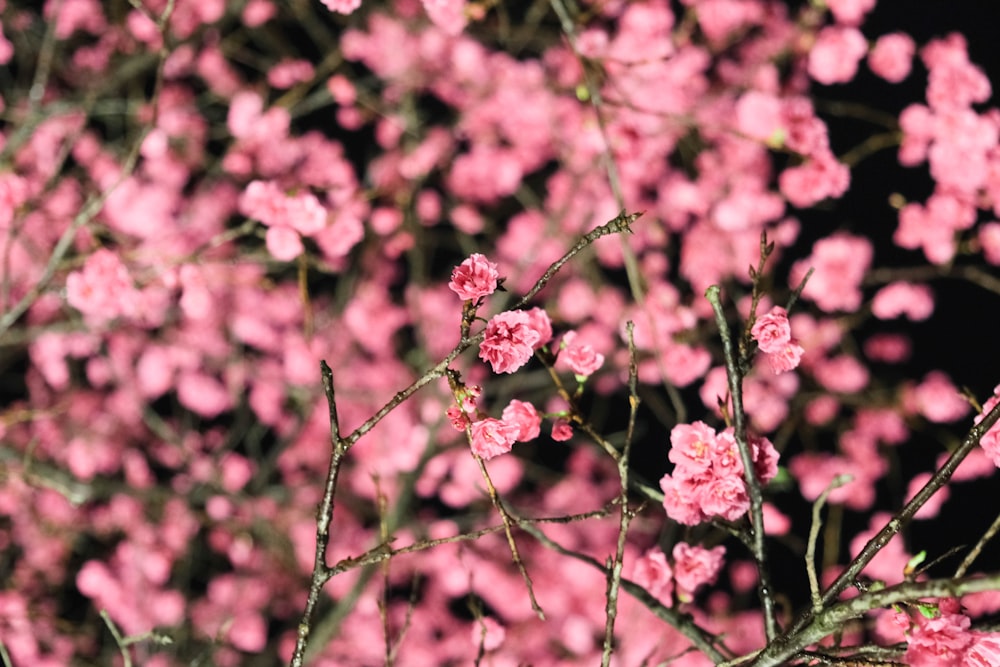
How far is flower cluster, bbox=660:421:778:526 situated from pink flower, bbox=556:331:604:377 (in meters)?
0.45

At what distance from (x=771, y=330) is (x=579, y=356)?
0.79 m

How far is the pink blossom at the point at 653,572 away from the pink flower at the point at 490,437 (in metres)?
1.11

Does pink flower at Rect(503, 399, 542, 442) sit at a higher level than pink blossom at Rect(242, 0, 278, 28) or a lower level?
lower

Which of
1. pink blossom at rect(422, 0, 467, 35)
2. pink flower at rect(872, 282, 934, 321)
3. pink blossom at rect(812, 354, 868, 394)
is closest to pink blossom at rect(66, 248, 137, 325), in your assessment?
pink blossom at rect(422, 0, 467, 35)

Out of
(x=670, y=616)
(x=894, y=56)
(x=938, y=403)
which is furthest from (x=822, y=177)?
(x=938, y=403)

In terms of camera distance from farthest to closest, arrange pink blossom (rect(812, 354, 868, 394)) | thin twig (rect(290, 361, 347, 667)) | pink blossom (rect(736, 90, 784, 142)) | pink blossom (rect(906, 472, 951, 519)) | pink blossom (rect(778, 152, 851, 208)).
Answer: pink blossom (rect(812, 354, 868, 394)), pink blossom (rect(736, 90, 784, 142)), pink blossom (rect(778, 152, 851, 208)), pink blossom (rect(906, 472, 951, 519)), thin twig (rect(290, 361, 347, 667))

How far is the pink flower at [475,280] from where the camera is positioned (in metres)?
2.44

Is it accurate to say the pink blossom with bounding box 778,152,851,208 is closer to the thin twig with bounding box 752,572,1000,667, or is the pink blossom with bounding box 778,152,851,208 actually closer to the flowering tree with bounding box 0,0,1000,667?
the flowering tree with bounding box 0,0,1000,667

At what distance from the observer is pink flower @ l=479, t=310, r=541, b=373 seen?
8.82 ft

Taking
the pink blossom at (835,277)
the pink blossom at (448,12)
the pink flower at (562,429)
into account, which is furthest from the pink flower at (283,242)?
the pink blossom at (835,277)

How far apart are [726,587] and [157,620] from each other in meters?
8.38

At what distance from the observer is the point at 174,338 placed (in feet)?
35.2

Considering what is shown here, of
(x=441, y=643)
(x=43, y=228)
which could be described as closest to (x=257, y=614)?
(x=441, y=643)

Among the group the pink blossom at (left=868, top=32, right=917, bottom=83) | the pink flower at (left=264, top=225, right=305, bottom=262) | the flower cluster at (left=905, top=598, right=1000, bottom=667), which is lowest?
the flower cluster at (left=905, top=598, right=1000, bottom=667)
